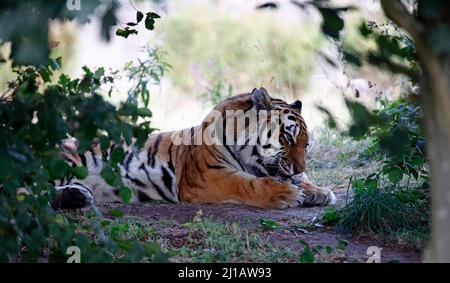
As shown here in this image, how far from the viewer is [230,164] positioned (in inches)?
237

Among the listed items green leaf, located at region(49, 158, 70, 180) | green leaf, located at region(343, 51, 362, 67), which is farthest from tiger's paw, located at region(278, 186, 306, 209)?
green leaf, located at region(343, 51, 362, 67)

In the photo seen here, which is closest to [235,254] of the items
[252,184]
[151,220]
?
[151,220]

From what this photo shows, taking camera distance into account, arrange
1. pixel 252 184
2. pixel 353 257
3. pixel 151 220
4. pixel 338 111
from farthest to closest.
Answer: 1. pixel 338 111
2. pixel 252 184
3. pixel 151 220
4. pixel 353 257

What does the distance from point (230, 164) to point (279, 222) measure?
115 cm

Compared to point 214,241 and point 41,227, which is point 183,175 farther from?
point 41,227

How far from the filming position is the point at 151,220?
4977mm

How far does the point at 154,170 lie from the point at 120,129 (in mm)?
2983

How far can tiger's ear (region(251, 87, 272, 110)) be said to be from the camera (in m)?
5.98

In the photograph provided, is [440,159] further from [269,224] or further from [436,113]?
[269,224]

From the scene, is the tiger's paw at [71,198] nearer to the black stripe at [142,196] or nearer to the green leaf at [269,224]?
the black stripe at [142,196]

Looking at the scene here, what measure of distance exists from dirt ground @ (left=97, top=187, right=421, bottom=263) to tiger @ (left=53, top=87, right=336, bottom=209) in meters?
0.19

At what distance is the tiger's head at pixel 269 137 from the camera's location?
5.84m

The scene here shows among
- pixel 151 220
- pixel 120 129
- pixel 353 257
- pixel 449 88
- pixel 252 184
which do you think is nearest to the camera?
pixel 449 88

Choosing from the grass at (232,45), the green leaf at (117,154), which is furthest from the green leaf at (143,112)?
the grass at (232,45)
